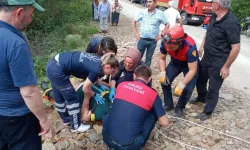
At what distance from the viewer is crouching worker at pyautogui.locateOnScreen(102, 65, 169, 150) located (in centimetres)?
287

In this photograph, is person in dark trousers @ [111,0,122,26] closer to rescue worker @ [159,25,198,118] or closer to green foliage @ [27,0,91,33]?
green foliage @ [27,0,91,33]

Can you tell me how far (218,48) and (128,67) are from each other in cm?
137

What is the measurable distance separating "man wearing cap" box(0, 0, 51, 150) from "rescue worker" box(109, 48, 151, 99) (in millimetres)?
1736

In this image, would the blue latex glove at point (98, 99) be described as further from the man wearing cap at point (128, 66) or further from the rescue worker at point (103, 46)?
the rescue worker at point (103, 46)

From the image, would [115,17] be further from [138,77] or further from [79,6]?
[138,77]

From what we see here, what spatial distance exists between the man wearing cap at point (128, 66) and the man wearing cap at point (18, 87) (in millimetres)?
1736

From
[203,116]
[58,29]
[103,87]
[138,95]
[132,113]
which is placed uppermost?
[138,95]

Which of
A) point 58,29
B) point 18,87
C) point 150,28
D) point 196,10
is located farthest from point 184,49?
point 196,10

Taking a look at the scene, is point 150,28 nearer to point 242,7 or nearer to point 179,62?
point 179,62

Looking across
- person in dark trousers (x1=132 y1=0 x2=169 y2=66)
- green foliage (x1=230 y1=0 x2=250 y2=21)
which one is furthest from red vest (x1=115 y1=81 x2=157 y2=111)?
green foliage (x1=230 y1=0 x2=250 y2=21)

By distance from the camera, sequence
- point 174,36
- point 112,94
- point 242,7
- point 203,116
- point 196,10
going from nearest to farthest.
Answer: point 174,36 < point 112,94 < point 203,116 < point 242,7 < point 196,10

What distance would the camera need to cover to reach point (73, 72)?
346 centimetres

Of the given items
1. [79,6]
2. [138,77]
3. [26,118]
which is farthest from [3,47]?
[79,6]

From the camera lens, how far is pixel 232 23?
11.9 feet
